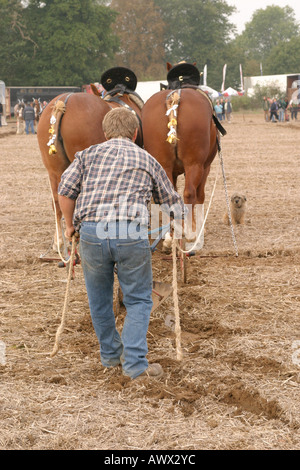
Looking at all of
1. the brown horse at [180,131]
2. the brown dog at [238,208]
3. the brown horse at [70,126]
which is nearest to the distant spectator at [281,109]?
the brown dog at [238,208]

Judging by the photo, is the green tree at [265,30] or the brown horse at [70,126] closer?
the brown horse at [70,126]

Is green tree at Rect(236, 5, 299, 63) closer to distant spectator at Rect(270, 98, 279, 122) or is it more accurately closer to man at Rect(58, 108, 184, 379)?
distant spectator at Rect(270, 98, 279, 122)

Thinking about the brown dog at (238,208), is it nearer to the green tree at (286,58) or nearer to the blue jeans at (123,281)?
the blue jeans at (123,281)

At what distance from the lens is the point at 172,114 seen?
711 centimetres

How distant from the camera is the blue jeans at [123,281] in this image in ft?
13.5

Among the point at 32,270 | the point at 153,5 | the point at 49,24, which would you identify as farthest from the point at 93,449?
the point at 153,5

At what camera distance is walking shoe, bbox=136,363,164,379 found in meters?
4.31

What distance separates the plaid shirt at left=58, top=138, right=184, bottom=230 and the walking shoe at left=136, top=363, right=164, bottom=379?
1.05 m

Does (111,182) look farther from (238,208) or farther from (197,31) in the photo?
(197,31)

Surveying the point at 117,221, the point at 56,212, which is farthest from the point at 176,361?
the point at 56,212

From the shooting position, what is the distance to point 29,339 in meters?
5.26

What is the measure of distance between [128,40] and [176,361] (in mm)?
83562
